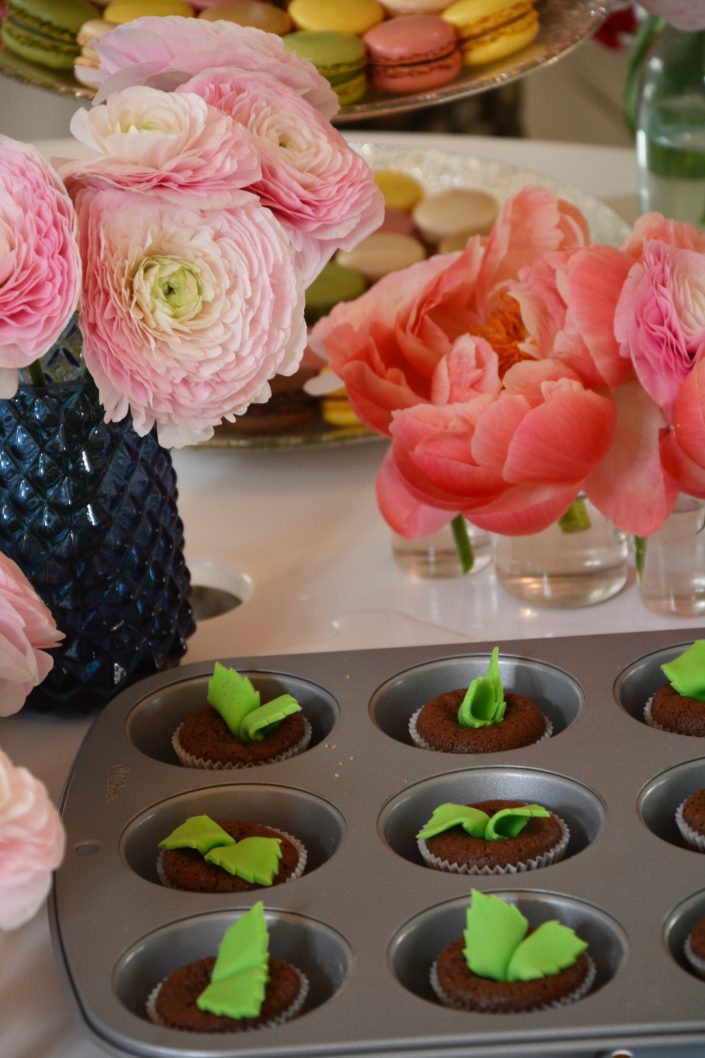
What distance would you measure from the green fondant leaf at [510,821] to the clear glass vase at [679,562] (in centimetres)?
27

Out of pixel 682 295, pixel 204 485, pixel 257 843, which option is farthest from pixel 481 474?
pixel 204 485

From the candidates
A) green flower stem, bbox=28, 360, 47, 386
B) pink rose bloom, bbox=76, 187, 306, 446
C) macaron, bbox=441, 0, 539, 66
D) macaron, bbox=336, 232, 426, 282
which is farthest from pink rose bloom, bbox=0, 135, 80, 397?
macaron, bbox=336, 232, 426, 282

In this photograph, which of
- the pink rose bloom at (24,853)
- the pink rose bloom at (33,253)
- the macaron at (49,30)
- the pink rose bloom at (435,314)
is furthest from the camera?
the macaron at (49,30)

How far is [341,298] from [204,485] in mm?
197

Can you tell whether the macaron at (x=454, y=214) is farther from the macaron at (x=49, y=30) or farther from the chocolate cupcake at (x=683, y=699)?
the chocolate cupcake at (x=683, y=699)

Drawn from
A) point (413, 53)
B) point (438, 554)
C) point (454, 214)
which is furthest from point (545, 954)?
point (454, 214)

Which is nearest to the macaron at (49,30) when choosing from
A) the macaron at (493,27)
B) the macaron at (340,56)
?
the macaron at (340,56)

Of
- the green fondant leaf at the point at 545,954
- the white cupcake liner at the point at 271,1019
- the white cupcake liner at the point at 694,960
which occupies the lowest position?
the white cupcake liner at the point at 271,1019

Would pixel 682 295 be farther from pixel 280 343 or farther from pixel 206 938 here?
pixel 206 938

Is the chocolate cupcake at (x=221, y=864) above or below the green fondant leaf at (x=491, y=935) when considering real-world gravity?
below

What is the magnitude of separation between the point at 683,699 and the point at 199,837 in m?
0.27

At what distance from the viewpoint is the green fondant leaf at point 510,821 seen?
694 mm

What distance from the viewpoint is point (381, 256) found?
1.32 meters

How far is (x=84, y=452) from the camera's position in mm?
830
